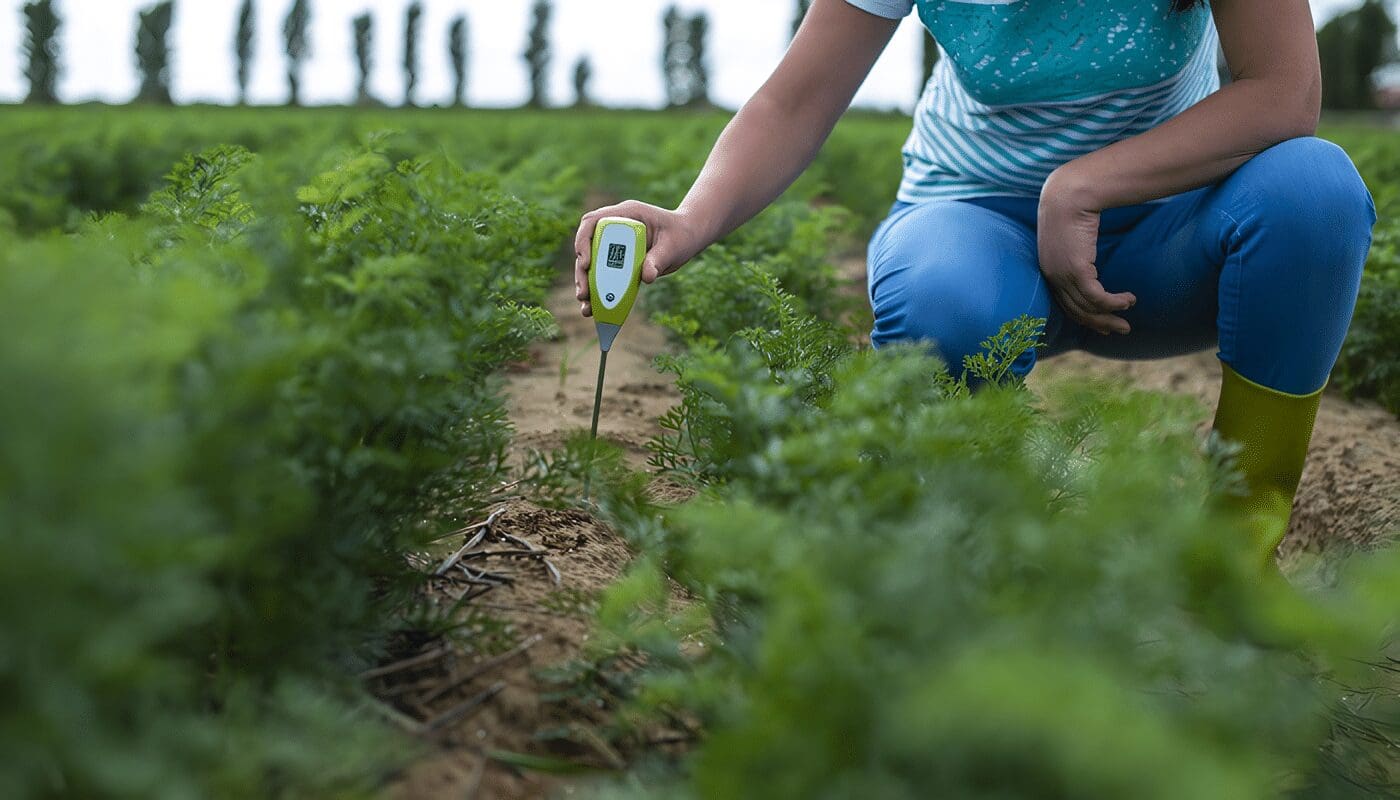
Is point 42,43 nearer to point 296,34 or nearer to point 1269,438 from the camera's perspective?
point 296,34

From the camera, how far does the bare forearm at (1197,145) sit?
7.39ft

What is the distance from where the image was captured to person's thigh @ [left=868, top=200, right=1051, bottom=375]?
2.35 meters

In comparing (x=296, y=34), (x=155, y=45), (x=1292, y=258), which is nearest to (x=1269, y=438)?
(x=1292, y=258)

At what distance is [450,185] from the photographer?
5.78 feet

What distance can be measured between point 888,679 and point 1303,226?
1689mm

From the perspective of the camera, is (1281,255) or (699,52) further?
(699,52)

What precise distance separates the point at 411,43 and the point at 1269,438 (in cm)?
5590

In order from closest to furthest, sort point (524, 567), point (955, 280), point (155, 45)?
point (524, 567) < point (955, 280) < point (155, 45)

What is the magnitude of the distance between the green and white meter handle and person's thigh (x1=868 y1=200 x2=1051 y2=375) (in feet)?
2.22

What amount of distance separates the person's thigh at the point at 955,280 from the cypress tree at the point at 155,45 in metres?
50.0

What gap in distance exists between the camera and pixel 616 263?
2.02 meters

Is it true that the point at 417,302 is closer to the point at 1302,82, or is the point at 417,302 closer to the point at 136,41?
the point at 1302,82

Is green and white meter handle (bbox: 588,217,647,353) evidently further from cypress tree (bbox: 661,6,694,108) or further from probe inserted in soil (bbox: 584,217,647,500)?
cypress tree (bbox: 661,6,694,108)

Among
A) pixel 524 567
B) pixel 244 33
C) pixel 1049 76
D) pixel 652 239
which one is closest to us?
pixel 524 567
